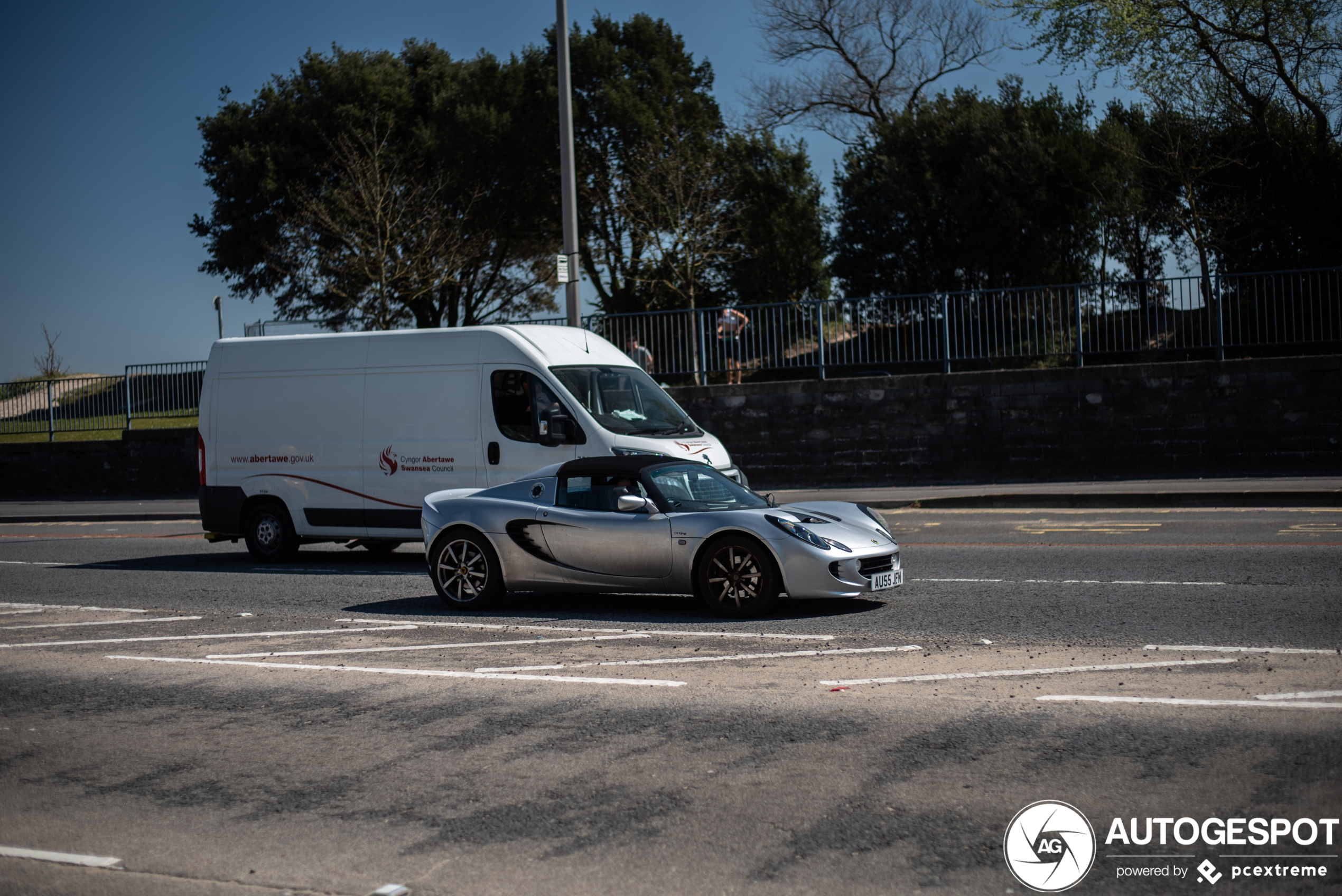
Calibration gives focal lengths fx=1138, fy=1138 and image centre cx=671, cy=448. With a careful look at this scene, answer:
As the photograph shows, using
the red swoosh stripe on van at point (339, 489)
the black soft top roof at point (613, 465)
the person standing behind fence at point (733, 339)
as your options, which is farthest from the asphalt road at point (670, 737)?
the person standing behind fence at point (733, 339)

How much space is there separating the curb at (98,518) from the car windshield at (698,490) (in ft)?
44.3

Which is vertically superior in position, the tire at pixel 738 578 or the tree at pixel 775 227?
Answer: the tree at pixel 775 227

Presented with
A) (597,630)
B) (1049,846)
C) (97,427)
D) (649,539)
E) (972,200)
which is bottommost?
(1049,846)

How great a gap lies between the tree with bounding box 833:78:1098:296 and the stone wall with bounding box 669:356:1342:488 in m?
11.0

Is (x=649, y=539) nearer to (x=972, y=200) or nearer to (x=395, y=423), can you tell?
(x=395, y=423)

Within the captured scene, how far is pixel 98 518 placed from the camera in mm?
21094

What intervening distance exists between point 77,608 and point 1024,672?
8176mm

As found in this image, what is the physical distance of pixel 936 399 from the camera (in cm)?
2008

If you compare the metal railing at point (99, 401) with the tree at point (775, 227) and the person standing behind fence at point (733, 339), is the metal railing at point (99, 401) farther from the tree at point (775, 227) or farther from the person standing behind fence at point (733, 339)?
the tree at point (775, 227)

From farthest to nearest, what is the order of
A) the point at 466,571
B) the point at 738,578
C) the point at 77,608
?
the point at 77,608, the point at 466,571, the point at 738,578

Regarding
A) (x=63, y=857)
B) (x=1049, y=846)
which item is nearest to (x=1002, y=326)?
(x=1049, y=846)

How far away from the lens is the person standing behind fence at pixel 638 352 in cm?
2136

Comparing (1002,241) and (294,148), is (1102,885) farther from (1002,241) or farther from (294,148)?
(294,148)

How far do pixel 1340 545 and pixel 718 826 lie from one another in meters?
8.99
